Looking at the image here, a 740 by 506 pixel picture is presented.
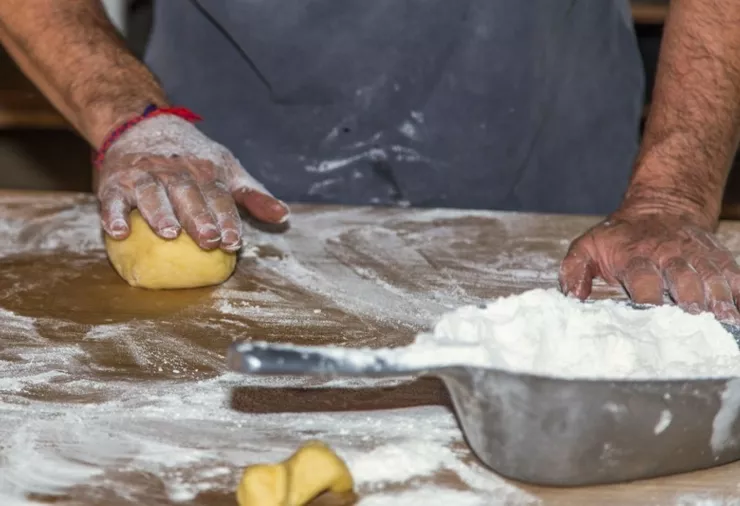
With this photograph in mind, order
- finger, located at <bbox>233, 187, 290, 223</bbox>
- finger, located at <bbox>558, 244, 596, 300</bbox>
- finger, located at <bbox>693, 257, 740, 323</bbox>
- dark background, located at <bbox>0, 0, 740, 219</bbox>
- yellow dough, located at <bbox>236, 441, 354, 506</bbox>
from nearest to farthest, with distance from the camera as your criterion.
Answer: yellow dough, located at <bbox>236, 441, 354, 506</bbox>, finger, located at <bbox>693, 257, 740, 323</bbox>, finger, located at <bbox>558, 244, 596, 300</bbox>, finger, located at <bbox>233, 187, 290, 223</bbox>, dark background, located at <bbox>0, 0, 740, 219</bbox>

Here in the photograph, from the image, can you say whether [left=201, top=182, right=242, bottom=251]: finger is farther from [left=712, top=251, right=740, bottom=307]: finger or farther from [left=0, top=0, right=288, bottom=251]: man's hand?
[left=712, top=251, right=740, bottom=307]: finger

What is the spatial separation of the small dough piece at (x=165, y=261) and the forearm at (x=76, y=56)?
264mm

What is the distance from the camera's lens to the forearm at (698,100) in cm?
138

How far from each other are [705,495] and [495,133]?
87 cm

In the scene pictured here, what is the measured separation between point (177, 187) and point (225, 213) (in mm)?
67

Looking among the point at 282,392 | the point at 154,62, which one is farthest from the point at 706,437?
the point at 154,62

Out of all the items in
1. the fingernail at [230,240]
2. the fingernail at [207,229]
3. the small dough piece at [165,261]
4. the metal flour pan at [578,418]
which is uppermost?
the metal flour pan at [578,418]

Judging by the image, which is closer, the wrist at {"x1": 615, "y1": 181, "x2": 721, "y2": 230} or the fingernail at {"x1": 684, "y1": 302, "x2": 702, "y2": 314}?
the fingernail at {"x1": 684, "y1": 302, "x2": 702, "y2": 314}

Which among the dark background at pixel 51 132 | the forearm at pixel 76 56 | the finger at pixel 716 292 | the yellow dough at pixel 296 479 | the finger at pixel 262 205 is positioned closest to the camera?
the yellow dough at pixel 296 479

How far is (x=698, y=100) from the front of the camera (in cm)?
141

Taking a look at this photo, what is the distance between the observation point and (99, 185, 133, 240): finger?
126cm

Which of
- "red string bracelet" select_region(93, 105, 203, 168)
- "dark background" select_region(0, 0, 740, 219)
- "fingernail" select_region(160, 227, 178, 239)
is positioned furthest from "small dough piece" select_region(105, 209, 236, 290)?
"dark background" select_region(0, 0, 740, 219)

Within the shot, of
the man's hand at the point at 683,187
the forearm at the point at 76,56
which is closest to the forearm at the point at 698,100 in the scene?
the man's hand at the point at 683,187

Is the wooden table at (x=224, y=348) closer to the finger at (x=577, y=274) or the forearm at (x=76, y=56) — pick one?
the finger at (x=577, y=274)
